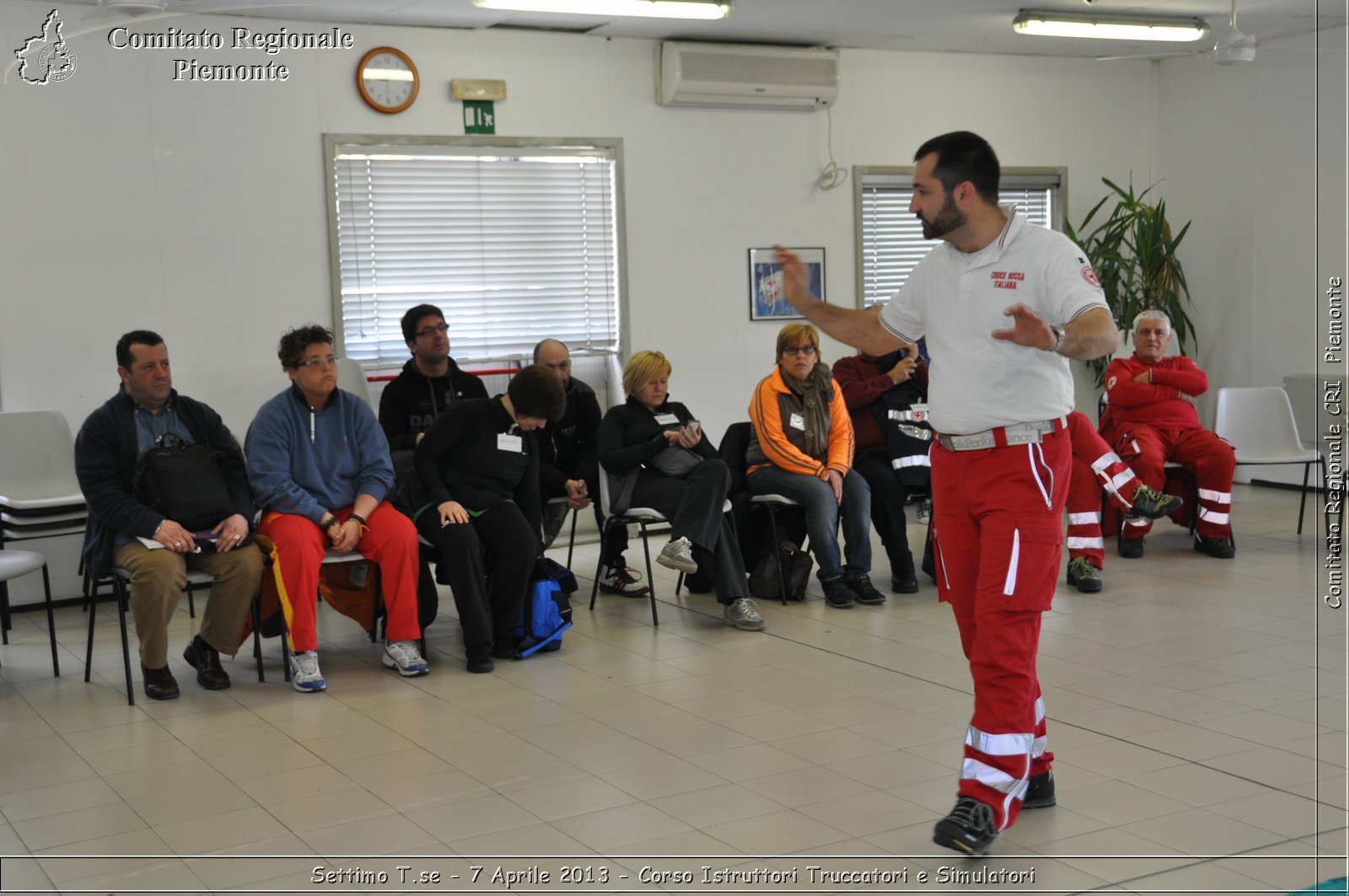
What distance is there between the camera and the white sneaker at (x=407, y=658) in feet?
15.7

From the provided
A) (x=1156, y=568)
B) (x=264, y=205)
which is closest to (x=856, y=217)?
(x=1156, y=568)

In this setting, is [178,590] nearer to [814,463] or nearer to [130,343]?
[130,343]

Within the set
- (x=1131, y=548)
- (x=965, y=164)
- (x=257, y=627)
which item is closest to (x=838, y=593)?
(x=1131, y=548)

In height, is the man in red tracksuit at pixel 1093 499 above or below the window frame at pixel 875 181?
below

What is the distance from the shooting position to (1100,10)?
7734mm

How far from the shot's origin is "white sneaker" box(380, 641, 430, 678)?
4.79m

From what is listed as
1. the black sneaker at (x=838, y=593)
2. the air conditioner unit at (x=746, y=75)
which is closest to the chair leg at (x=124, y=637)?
the black sneaker at (x=838, y=593)

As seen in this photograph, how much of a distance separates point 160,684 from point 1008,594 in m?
3.00

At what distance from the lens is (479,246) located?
7.42 metres

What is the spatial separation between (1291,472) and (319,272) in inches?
243

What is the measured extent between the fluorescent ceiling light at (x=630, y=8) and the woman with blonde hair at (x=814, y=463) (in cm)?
194

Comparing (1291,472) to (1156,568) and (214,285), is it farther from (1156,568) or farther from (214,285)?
(214,285)

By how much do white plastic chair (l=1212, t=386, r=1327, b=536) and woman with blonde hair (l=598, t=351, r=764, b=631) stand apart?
3.17 metres

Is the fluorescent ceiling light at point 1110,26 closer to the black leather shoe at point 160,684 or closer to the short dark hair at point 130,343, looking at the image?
the short dark hair at point 130,343
